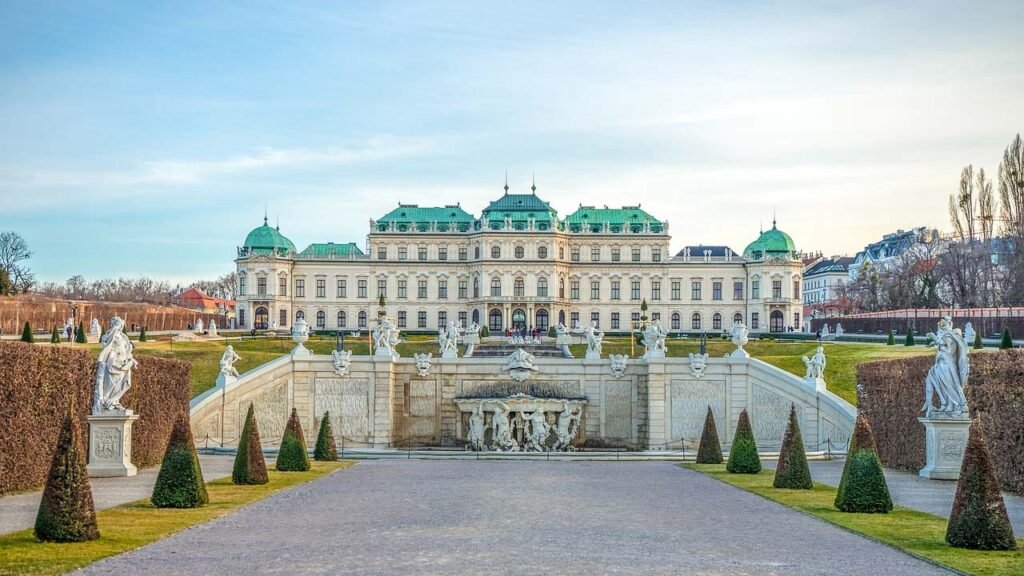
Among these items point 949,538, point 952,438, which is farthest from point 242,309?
point 949,538

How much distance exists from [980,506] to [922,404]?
11.1 meters

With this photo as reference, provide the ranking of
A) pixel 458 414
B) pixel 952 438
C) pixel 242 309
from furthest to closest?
pixel 242 309, pixel 458 414, pixel 952 438

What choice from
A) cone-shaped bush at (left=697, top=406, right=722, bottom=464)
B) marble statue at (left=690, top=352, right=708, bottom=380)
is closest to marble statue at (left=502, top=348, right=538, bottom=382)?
marble statue at (left=690, top=352, right=708, bottom=380)

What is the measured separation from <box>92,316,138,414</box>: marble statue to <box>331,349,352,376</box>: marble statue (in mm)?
14534

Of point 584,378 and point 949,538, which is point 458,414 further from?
point 949,538

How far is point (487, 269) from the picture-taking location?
294ft

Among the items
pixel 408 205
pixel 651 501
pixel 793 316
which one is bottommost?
pixel 651 501

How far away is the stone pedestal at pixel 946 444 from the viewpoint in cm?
2027

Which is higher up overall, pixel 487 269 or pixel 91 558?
pixel 487 269

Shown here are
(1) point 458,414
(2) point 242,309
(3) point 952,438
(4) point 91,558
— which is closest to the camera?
(4) point 91,558

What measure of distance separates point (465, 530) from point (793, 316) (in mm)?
80764

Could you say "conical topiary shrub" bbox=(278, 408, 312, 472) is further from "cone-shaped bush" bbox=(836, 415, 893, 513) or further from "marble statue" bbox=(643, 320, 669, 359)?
"marble statue" bbox=(643, 320, 669, 359)

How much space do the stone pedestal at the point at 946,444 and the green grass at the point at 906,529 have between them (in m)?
2.26

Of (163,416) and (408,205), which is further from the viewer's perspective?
(408,205)
